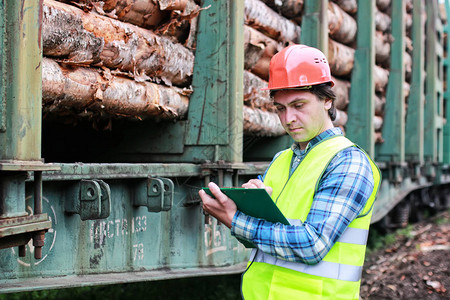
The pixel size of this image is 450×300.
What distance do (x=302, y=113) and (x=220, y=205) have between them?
0.46 metres

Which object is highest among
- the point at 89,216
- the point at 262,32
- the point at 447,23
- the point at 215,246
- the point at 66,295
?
the point at 447,23

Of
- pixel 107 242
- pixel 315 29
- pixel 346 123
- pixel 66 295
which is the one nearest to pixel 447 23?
pixel 346 123

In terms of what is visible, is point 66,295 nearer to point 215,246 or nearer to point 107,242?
point 215,246

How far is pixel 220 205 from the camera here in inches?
81.7

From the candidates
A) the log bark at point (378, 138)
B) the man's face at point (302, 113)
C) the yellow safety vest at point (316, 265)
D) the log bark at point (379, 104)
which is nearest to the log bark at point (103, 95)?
the man's face at point (302, 113)

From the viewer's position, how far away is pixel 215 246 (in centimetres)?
390

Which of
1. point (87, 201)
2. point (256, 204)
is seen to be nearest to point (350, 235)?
point (256, 204)

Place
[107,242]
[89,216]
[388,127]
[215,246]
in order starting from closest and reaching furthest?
[89,216] → [107,242] → [215,246] → [388,127]

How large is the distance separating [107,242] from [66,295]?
9.21 ft

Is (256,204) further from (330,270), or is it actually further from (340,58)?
(340,58)

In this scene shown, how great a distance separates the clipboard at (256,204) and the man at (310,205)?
23mm

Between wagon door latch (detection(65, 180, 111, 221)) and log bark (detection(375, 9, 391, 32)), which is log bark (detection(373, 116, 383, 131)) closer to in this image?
log bark (detection(375, 9, 391, 32))

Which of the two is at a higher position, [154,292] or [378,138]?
[378,138]

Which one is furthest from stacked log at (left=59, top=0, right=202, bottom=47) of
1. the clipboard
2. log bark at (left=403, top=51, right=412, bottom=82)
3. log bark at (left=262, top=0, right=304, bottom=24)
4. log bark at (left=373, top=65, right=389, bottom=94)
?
log bark at (left=403, top=51, right=412, bottom=82)
